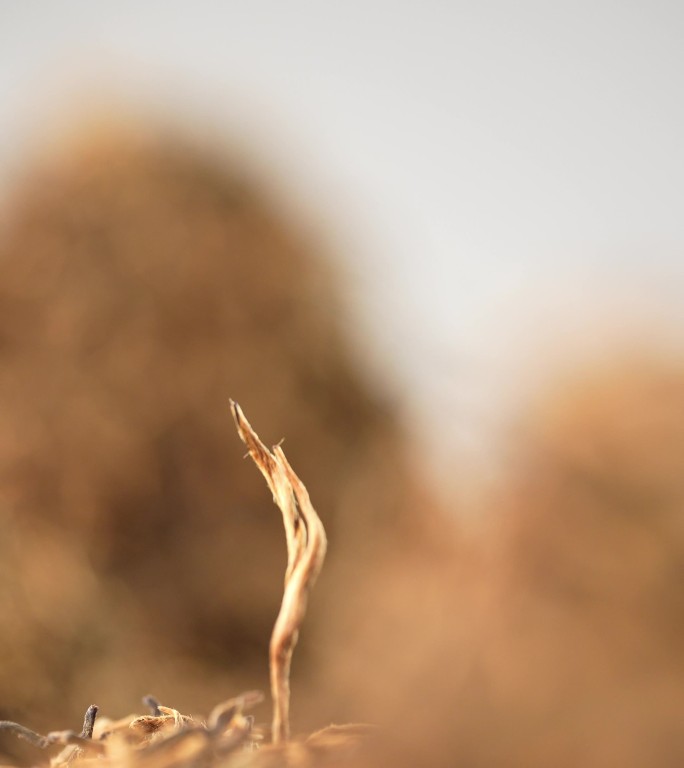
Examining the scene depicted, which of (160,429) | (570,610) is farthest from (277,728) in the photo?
(160,429)

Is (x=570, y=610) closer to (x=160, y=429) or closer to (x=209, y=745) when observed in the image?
(x=209, y=745)

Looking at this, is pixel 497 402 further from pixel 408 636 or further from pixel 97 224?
pixel 97 224

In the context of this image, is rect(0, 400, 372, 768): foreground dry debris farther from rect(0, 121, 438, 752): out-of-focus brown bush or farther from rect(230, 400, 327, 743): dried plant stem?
rect(0, 121, 438, 752): out-of-focus brown bush

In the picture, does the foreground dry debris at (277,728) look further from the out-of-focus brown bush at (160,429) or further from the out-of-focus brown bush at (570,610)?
the out-of-focus brown bush at (160,429)

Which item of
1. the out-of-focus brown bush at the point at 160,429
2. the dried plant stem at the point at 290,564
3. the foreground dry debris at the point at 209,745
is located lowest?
the foreground dry debris at the point at 209,745

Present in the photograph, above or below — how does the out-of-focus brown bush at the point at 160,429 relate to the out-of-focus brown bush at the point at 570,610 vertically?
above

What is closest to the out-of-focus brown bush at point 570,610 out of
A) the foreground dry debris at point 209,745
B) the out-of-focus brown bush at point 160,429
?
the foreground dry debris at point 209,745

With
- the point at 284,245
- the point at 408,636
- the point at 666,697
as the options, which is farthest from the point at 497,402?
the point at 284,245
